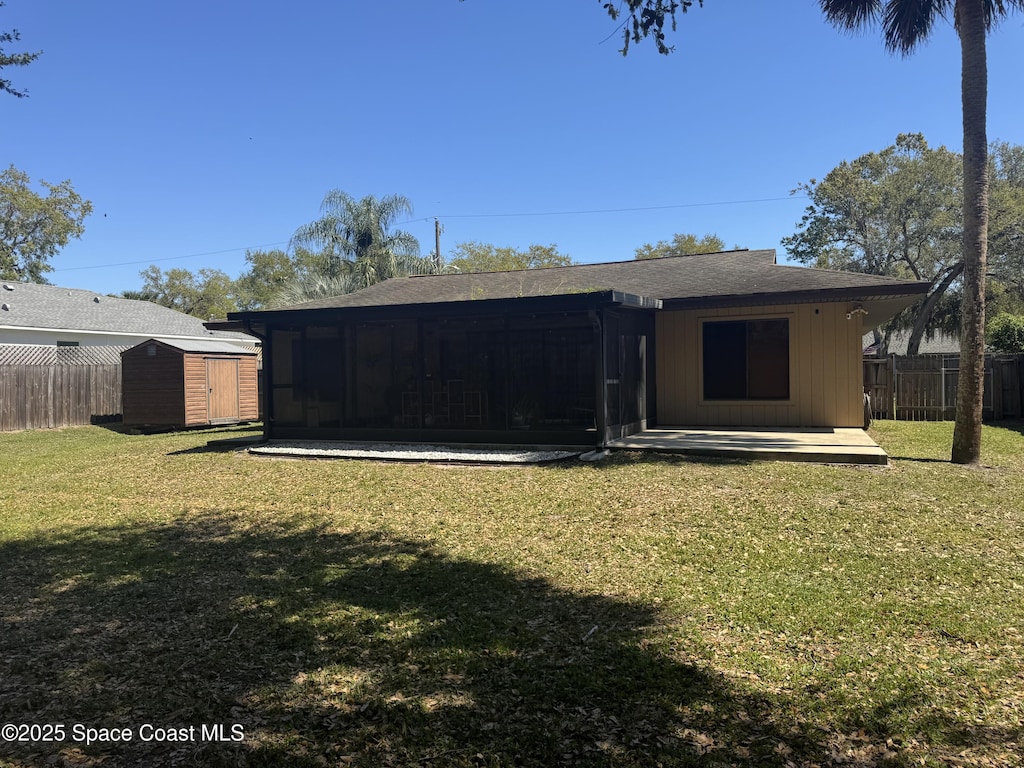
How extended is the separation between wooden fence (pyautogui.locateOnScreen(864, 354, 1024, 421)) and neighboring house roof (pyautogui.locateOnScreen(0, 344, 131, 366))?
20.1 meters

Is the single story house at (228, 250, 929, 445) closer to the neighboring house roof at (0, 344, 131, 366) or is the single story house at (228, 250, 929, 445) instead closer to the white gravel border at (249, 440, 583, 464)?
the white gravel border at (249, 440, 583, 464)

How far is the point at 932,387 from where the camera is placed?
14.3m

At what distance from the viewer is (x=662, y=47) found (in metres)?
4.81

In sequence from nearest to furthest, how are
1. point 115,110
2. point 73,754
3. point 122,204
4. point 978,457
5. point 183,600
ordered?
point 73,754 < point 183,600 < point 978,457 < point 115,110 < point 122,204

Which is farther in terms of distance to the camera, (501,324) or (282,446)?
(282,446)

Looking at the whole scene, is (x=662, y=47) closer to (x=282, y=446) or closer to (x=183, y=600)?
(x=183, y=600)

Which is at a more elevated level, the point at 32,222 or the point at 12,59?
the point at 32,222

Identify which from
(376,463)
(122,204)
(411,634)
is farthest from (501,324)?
(122,204)

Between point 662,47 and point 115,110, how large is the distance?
17308mm

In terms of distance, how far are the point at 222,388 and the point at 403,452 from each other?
29.1ft

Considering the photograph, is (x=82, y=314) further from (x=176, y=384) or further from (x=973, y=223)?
(x=973, y=223)

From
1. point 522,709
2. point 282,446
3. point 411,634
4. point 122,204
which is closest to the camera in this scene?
point 522,709

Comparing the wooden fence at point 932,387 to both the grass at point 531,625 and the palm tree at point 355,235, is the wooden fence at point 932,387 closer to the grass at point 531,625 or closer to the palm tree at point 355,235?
the grass at point 531,625

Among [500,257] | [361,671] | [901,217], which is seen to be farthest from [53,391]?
[901,217]
